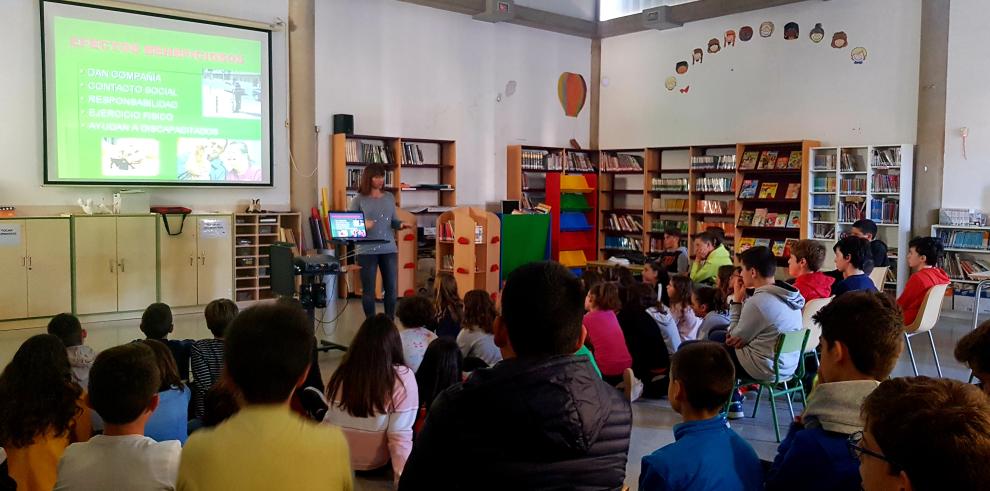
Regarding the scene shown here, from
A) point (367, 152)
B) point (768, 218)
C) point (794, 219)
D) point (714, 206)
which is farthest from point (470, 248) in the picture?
point (794, 219)

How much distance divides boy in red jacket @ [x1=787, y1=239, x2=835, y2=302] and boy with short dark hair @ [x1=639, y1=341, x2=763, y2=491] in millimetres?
3262

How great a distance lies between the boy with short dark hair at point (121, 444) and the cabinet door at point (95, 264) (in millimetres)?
6450

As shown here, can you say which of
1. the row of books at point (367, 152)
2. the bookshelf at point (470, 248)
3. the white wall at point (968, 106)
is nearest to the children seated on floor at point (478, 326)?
the bookshelf at point (470, 248)

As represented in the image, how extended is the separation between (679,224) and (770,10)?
314 centimetres

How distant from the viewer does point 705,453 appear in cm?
187

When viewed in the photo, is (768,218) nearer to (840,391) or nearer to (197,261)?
(197,261)

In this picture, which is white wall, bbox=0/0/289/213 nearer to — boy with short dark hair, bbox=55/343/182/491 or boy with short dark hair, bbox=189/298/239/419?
boy with short dark hair, bbox=189/298/239/419

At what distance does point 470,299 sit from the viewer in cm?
416

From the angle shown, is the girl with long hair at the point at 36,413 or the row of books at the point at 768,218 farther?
the row of books at the point at 768,218

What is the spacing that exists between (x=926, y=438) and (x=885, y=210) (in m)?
8.73

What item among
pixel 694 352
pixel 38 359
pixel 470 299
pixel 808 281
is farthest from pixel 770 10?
pixel 38 359

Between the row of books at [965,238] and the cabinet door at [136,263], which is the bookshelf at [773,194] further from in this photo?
the cabinet door at [136,263]

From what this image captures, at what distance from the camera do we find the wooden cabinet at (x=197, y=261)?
8.21 m

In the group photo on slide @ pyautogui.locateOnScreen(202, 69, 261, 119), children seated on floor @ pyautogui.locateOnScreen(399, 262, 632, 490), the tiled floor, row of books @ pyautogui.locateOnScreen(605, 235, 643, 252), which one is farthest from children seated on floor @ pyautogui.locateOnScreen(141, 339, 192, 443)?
row of books @ pyautogui.locateOnScreen(605, 235, 643, 252)
